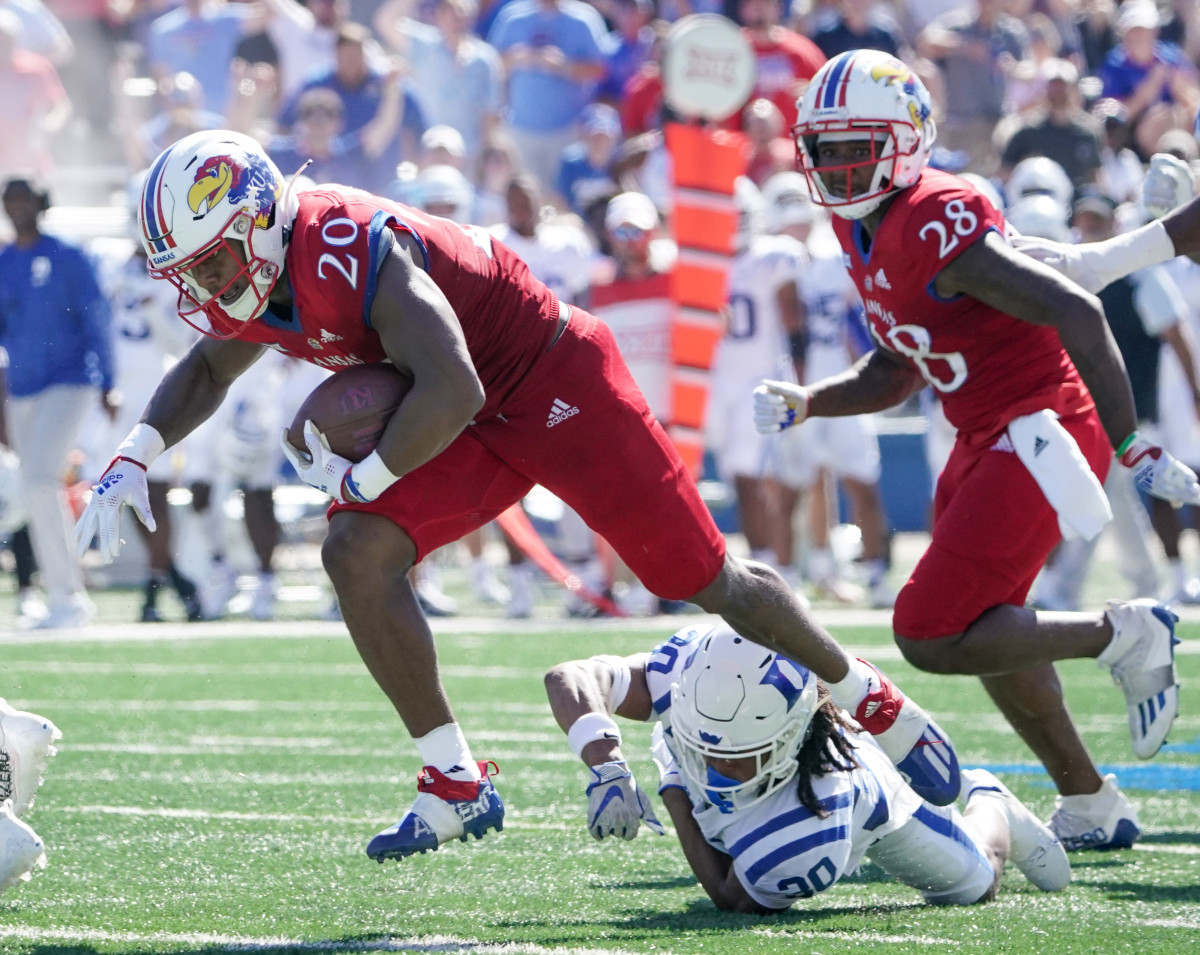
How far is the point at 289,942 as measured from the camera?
3.59 meters

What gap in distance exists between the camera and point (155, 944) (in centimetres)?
359

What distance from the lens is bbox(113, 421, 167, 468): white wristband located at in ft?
13.8

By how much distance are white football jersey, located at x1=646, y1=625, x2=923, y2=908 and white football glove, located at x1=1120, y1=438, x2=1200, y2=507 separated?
968 mm

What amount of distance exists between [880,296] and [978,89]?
897 centimetres

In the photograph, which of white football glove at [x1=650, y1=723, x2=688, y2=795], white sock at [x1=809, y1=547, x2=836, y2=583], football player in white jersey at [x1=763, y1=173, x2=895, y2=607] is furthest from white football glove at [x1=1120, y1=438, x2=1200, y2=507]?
white sock at [x1=809, y1=547, x2=836, y2=583]

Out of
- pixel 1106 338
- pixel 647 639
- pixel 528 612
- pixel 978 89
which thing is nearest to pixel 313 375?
pixel 528 612

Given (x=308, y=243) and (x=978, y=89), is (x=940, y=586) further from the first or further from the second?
(x=978, y=89)

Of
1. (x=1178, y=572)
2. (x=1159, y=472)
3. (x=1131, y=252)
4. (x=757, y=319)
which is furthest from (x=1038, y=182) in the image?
(x=1159, y=472)

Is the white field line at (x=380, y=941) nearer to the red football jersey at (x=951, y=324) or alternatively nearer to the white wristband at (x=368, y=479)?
the white wristband at (x=368, y=479)

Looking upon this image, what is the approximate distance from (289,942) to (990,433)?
2143mm

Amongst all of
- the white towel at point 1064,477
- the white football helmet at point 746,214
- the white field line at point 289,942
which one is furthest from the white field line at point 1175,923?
the white football helmet at point 746,214

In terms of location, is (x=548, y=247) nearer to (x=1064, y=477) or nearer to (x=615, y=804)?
(x=1064, y=477)

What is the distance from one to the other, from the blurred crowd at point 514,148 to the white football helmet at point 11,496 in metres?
0.05

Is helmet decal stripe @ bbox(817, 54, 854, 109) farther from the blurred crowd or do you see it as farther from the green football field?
the blurred crowd
